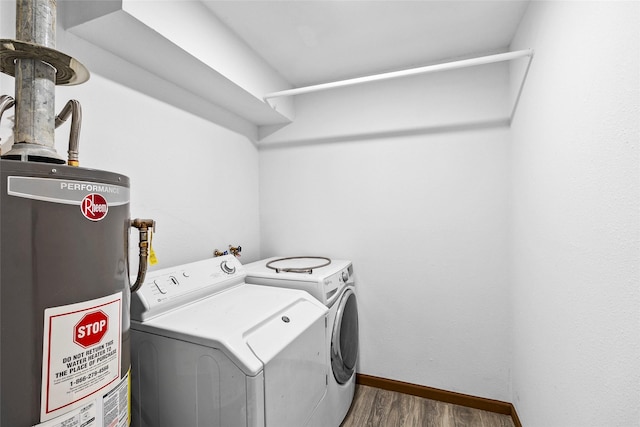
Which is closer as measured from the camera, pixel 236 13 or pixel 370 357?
pixel 236 13

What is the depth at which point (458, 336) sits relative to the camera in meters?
2.15

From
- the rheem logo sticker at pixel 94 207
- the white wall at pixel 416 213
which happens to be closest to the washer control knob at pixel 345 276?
the white wall at pixel 416 213

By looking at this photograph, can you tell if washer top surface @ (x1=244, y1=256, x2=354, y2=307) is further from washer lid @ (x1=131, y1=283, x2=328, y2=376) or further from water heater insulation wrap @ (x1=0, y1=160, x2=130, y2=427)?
water heater insulation wrap @ (x1=0, y1=160, x2=130, y2=427)

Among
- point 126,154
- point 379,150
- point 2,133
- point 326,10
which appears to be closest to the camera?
point 2,133

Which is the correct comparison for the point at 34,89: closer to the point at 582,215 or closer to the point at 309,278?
the point at 309,278

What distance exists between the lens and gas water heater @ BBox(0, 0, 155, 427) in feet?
2.12

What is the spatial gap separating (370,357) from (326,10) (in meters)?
2.45

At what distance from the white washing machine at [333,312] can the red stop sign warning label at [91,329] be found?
1108mm

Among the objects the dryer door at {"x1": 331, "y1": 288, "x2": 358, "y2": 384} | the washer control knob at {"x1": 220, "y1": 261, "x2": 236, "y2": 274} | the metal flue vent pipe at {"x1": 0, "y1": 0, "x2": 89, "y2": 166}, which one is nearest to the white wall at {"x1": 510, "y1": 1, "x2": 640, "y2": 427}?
the dryer door at {"x1": 331, "y1": 288, "x2": 358, "y2": 384}

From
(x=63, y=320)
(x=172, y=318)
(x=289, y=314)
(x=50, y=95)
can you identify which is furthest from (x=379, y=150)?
(x=63, y=320)

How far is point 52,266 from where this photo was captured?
0.68 meters

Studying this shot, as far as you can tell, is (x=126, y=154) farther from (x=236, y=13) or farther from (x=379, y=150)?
(x=379, y=150)

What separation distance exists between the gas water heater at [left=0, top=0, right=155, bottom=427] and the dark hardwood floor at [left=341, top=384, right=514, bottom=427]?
64.4 inches

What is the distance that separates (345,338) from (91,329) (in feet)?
5.21
